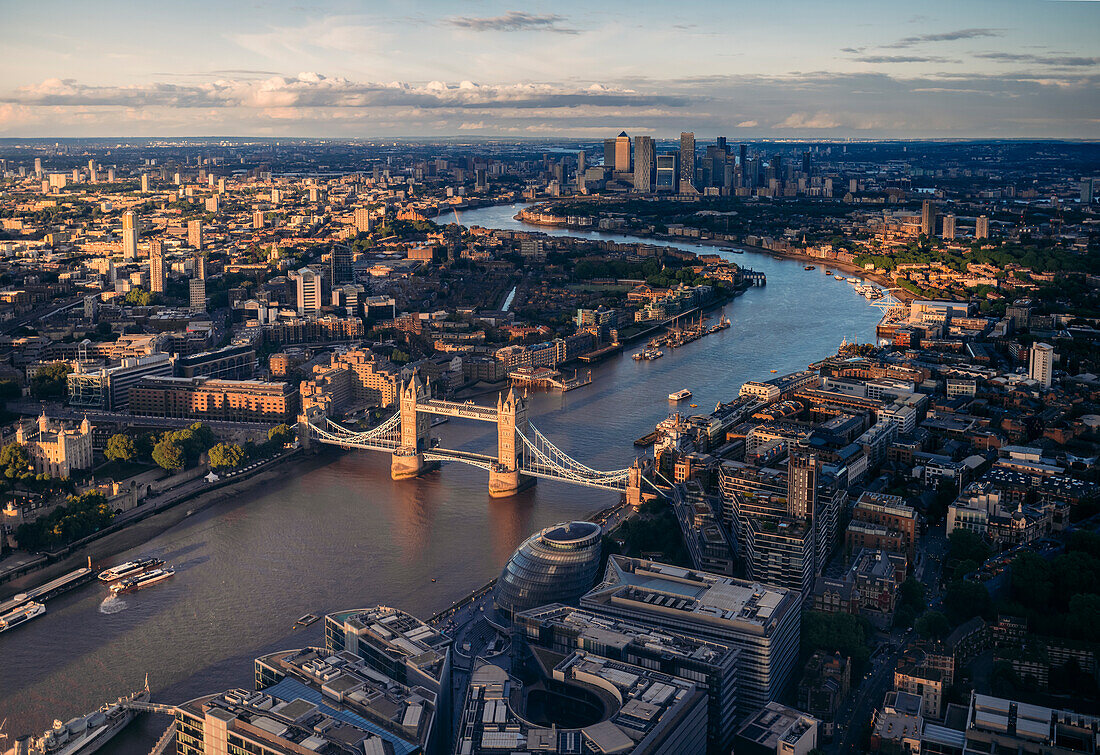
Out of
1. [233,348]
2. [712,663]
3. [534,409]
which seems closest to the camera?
[712,663]

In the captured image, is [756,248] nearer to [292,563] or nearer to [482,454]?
[482,454]

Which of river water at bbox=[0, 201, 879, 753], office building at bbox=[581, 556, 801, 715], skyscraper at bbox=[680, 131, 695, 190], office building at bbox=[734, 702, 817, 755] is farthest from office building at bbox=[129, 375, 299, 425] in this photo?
skyscraper at bbox=[680, 131, 695, 190]

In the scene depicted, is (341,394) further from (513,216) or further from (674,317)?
(513,216)

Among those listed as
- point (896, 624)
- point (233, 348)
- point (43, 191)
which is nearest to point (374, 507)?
point (896, 624)

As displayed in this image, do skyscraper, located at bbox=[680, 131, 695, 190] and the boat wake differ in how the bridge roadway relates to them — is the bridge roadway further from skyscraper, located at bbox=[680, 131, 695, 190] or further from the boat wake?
skyscraper, located at bbox=[680, 131, 695, 190]

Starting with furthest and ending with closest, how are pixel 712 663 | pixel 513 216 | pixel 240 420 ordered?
1. pixel 513 216
2. pixel 240 420
3. pixel 712 663

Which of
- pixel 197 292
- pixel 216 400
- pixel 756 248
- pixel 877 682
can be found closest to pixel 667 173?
pixel 756 248
